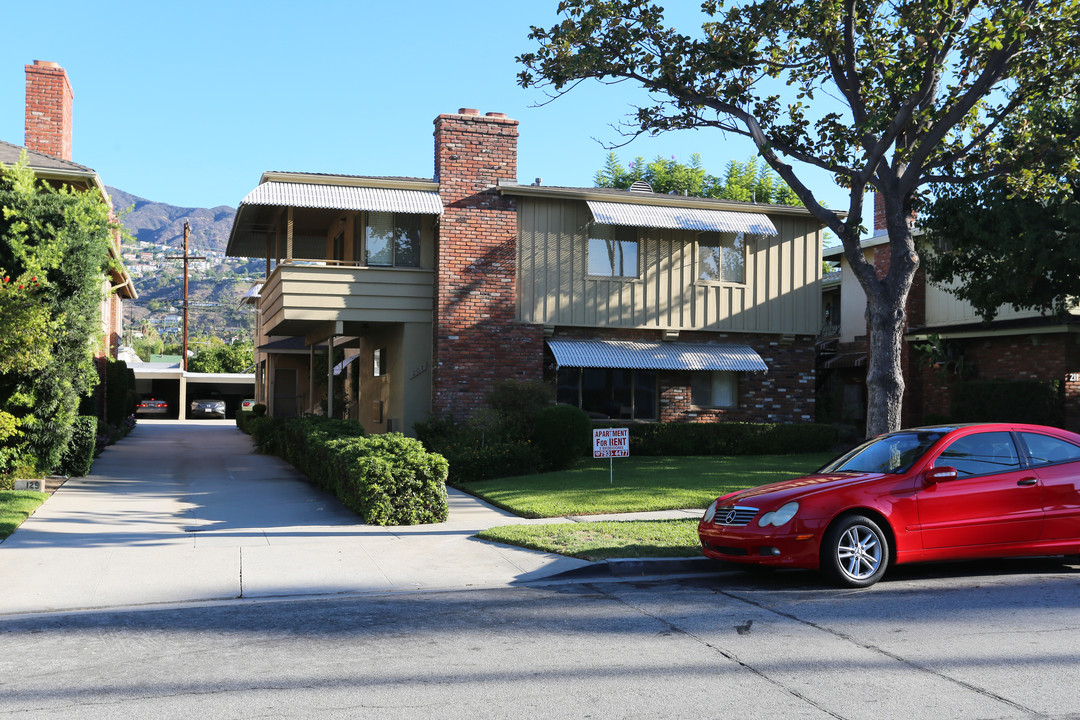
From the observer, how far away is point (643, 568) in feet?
30.6

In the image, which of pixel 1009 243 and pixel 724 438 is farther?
pixel 724 438

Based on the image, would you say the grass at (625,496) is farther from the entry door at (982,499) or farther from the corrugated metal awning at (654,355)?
the entry door at (982,499)

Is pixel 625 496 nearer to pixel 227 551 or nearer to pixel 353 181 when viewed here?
pixel 227 551

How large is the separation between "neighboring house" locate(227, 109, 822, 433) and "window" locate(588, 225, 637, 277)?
0.03m

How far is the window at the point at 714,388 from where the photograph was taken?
22016mm

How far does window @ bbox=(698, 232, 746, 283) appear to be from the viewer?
21.9 m

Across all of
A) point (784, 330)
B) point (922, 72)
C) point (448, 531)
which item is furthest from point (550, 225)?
point (448, 531)

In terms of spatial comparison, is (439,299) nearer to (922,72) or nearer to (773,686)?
(922,72)

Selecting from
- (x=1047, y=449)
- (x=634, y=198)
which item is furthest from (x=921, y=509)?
(x=634, y=198)

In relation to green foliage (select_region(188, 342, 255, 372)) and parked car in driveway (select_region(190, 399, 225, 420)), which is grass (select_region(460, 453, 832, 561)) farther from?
green foliage (select_region(188, 342, 255, 372))

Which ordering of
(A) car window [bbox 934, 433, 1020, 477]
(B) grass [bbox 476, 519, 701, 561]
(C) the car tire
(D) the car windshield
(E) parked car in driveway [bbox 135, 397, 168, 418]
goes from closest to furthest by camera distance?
1. (C) the car tire
2. (A) car window [bbox 934, 433, 1020, 477]
3. (D) the car windshield
4. (B) grass [bbox 476, 519, 701, 561]
5. (E) parked car in driveway [bbox 135, 397, 168, 418]

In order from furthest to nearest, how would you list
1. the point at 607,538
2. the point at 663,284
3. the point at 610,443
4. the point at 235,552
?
the point at 663,284, the point at 610,443, the point at 607,538, the point at 235,552

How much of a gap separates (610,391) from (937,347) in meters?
8.43

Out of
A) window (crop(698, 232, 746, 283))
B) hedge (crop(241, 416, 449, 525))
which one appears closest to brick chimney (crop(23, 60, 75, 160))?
hedge (crop(241, 416, 449, 525))
